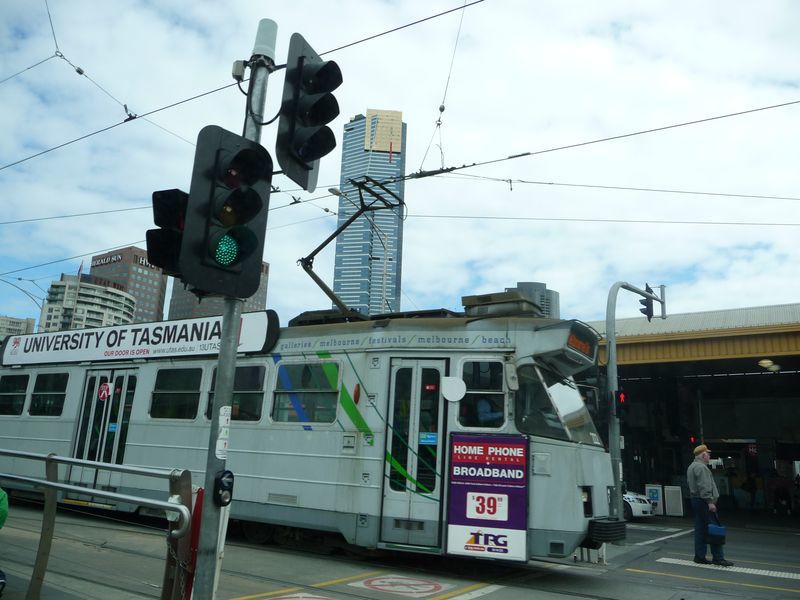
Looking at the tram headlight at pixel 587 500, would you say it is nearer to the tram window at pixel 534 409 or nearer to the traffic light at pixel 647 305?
the tram window at pixel 534 409

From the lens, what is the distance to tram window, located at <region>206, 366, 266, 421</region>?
985cm

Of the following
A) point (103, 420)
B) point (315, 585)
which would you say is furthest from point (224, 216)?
point (103, 420)

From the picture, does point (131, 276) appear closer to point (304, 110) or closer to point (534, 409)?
point (534, 409)

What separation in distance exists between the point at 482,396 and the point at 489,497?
1.17 meters

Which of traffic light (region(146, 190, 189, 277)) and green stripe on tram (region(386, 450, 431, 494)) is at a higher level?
traffic light (region(146, 190, 189, 277))

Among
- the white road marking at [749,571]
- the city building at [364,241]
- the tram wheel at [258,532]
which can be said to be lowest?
the white road marking at [749,571]

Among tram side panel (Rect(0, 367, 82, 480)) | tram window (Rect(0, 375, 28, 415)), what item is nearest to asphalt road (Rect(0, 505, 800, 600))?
tram side panel (Rect(0, 367, 82, 480))

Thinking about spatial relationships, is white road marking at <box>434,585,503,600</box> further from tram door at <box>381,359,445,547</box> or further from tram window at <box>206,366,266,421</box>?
tram window at <box>206,366,266,421</box>

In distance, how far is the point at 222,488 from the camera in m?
4.34

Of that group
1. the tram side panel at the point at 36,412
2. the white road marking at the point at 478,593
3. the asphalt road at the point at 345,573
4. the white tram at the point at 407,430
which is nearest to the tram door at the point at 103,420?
the tram side panel at the point at 36,412

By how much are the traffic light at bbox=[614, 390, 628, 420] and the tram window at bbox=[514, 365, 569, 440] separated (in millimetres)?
6491

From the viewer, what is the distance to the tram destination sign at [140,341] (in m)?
10.1

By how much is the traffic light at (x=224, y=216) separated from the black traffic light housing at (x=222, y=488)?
115 cm

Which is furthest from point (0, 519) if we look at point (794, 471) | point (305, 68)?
point (794, 471)
